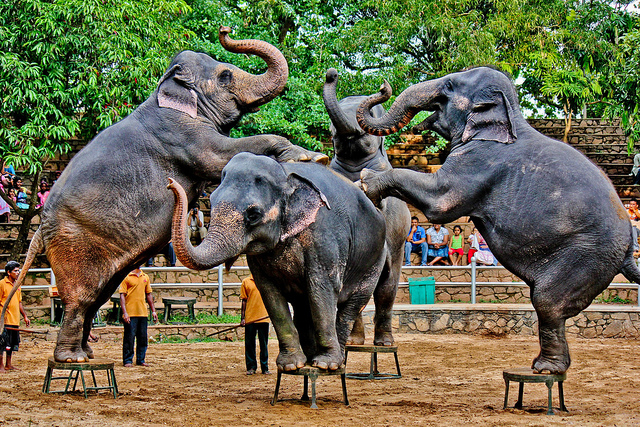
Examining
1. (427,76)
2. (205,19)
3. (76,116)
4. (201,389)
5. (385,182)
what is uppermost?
(205,19)

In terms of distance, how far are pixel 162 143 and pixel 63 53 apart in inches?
293

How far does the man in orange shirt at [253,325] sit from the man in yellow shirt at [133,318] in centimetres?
136

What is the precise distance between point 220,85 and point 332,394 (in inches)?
118

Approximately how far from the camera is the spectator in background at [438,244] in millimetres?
16672

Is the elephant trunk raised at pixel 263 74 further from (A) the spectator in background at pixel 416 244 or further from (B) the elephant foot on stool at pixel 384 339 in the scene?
(A) the spectator in background at pixel 416 244

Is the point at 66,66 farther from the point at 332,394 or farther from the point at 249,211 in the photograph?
the point at 249,211

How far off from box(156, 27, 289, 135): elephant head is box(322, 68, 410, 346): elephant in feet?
2.37

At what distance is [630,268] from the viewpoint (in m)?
6.31

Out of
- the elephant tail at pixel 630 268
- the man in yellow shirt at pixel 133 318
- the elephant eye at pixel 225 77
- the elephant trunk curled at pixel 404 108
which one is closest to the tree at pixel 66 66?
the man in yellow shirt at pixel 133 318

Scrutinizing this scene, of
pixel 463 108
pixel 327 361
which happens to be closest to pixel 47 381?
pixel 327 361

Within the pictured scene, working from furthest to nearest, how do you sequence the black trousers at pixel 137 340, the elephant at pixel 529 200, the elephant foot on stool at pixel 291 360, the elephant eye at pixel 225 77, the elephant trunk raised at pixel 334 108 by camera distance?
→ the black trousers at pixel 137 340
the elephant eye at pixel 225 77
the elephant trunk raised at pixel 334 108
the elephant foot on stool at pixel 291 360
the elephant at pixel 529 200

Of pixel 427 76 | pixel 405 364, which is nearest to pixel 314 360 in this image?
pixel 405 364

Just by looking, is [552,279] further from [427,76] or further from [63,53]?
[427,76]

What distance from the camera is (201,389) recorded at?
775cm
